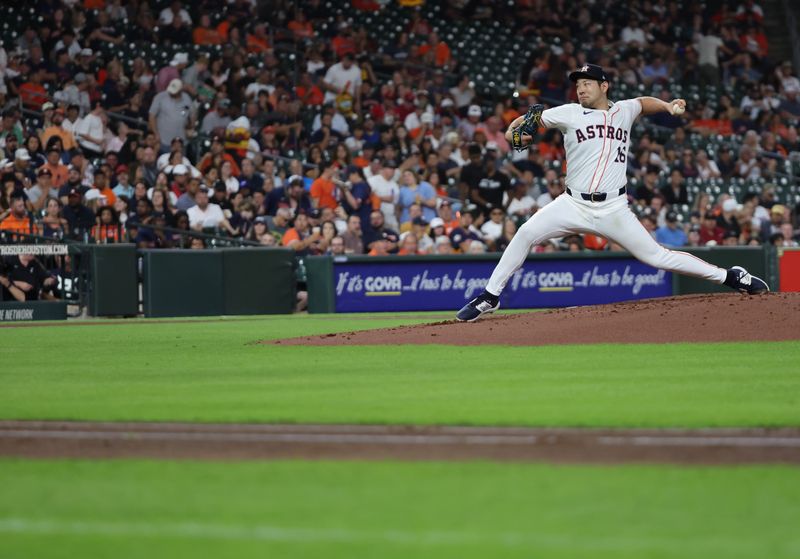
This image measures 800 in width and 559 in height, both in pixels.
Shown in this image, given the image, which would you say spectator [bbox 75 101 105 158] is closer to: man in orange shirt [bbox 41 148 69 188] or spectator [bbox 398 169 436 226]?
man in orange shirt [bbox 41 148 69 188]

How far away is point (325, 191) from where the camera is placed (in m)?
21.9

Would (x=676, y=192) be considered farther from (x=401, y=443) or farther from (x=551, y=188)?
(x=401, y=443)

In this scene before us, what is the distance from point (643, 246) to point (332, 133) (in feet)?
41.0

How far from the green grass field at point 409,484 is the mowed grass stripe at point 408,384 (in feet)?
0.09

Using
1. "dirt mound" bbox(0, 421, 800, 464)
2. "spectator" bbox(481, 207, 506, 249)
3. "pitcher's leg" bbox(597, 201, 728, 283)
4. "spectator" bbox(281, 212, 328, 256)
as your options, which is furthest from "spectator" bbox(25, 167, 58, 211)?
"dirt mound" bbox(0, 421, 800, 464)

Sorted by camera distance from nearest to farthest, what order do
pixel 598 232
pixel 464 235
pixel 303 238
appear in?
1. pixel 598 232
2. pixel 303 238
3. pixel 464 235

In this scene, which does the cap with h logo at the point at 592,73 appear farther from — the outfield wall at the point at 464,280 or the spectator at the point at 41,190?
the spectator at the point at 41,190

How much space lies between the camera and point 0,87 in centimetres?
2247

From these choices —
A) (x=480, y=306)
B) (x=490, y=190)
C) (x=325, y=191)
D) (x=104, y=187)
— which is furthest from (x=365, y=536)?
(x=490, y=190)

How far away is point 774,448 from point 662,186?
63.6ft

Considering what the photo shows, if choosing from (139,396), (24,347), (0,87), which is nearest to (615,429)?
(139,396)

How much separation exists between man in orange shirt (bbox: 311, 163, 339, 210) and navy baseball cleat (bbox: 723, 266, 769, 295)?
376 inches

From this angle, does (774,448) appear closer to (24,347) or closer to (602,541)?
(602,541)

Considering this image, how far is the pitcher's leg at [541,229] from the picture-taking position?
1294 centimetres
